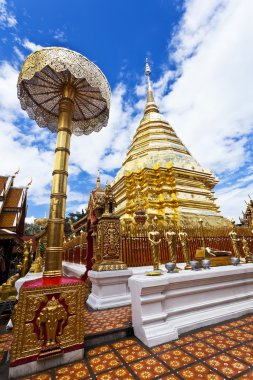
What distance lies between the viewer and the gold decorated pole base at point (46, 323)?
233 cm

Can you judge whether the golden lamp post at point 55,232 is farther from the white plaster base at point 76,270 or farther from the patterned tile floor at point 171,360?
the white plaster base at point 76,270

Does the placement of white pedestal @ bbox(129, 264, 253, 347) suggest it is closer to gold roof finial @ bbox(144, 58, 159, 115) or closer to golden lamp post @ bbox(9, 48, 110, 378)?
golden lamp post @ bbox(9, 48, 110, 378)

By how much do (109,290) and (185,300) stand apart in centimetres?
210

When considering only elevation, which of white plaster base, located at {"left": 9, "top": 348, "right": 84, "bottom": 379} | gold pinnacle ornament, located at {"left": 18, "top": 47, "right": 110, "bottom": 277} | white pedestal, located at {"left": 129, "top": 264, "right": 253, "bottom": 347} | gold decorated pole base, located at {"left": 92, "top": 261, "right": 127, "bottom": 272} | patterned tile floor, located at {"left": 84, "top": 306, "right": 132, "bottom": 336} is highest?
gold pinnacle ornament, located at {"left": 18, "top": 47, "right": 110, "bottom": 277}

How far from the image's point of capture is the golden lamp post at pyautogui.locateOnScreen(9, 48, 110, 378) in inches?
94.1

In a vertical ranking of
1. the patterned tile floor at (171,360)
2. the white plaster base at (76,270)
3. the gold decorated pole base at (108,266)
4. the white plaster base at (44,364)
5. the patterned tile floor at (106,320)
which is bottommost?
the patterned tile floor at (171,360)

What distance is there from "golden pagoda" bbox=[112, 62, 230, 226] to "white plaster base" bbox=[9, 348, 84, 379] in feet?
24.4

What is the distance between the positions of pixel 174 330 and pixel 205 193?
10572 mm

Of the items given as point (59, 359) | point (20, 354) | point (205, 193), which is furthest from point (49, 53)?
point (205, 193)

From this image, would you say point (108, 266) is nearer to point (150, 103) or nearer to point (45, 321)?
point (45, 321)

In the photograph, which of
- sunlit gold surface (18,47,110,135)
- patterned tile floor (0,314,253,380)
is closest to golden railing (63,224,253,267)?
patterned tile floor (0,314,253,380)

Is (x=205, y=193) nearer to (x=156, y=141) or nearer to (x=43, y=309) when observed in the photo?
(x=156, y=141)

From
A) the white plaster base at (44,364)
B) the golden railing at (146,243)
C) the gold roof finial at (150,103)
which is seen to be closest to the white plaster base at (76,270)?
the golden railing at (146,243)

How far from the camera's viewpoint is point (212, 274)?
150 inches
